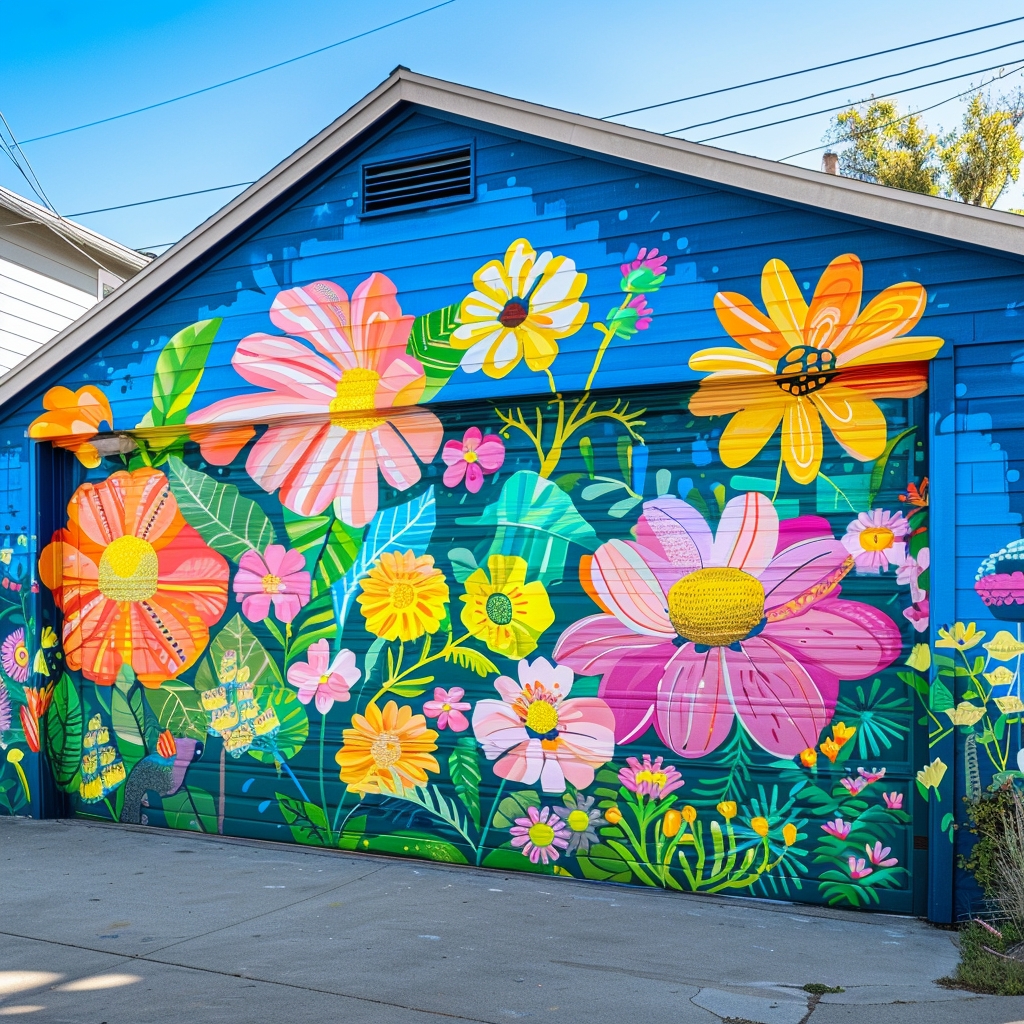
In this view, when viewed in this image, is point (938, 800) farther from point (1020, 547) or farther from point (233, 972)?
point (233, 972)

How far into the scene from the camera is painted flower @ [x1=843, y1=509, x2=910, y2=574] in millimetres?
5301

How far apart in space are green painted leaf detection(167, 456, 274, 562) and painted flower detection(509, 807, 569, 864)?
2595 millimetres

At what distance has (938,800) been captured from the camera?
4.99 m

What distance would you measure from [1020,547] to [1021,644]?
47 cm

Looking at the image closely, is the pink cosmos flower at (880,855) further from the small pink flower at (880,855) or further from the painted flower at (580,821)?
the painted flower at (580,821)

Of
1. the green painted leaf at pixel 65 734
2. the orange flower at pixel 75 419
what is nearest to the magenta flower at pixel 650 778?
the green painted leaf at pixel 65 734

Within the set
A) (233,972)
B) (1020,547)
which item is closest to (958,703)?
(1020,547)

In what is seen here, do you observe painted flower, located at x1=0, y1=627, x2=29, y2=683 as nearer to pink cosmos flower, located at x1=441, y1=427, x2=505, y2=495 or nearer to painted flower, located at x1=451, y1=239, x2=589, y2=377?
pink cosmos flower, located at x1=441, y1=427, x2=505, y2=495

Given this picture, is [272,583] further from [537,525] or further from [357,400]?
[537,525]

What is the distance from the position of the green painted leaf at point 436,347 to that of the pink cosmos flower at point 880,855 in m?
3.60

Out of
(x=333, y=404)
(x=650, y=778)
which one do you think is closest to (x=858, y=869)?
(x=650, y=778)

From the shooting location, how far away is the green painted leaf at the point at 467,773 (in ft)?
20.4

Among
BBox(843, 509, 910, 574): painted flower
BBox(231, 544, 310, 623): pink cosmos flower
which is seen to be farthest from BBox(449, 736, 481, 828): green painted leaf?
BBox(843, 509, 910, 574): painted flower

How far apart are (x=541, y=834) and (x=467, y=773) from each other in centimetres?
59
